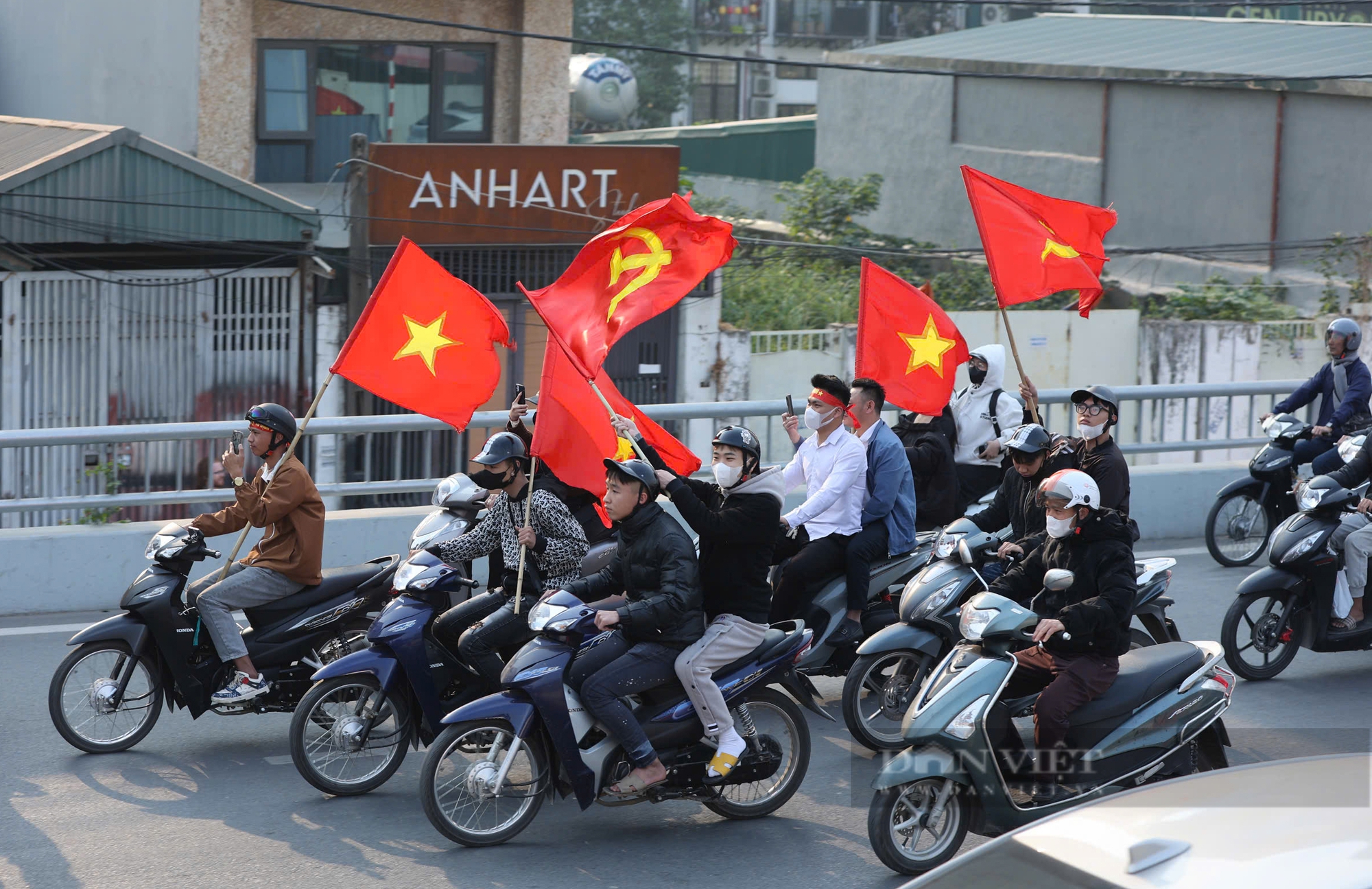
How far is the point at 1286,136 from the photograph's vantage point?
2297cm

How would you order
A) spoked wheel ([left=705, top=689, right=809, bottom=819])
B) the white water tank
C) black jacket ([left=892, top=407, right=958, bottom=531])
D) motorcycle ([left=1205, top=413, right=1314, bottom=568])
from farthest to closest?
the white water tank
motorcycle ([left=1205, top=413, right=1314, bottom=568])
black jacket ([left=892, top=407, right=958, bottom=531])
spoked wheel ([left=705, top=689, right=809, bottom=819])

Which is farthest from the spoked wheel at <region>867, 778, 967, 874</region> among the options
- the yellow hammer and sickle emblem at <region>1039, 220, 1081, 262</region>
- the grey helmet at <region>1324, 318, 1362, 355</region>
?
the grey helmet at <region>1324, 318, 1362, 355</region>

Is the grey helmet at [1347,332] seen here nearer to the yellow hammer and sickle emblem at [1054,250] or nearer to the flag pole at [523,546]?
the yellow hammer and sickle emblem at [1054,250]

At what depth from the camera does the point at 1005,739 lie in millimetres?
5621

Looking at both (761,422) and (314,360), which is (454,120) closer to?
(314,360)

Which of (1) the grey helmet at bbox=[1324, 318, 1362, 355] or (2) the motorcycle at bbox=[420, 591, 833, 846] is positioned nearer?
(2) the motorcycle at bbox=[420, 591, 833, 846]

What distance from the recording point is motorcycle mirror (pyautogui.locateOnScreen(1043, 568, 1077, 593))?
5.54m

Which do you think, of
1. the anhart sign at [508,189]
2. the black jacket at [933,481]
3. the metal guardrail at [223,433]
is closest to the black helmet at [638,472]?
the metal guardrail at [223,433]

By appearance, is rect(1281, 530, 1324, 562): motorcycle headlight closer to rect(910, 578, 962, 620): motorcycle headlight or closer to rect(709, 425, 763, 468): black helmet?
rect(910, 578, 962, 620): motorcycle headlight

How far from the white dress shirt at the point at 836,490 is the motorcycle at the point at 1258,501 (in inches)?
172

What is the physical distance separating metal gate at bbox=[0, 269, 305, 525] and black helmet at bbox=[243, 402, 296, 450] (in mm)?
6036

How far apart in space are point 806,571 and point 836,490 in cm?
43

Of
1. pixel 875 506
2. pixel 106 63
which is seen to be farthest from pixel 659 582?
pixel 106 63

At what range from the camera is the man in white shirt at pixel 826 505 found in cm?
727
